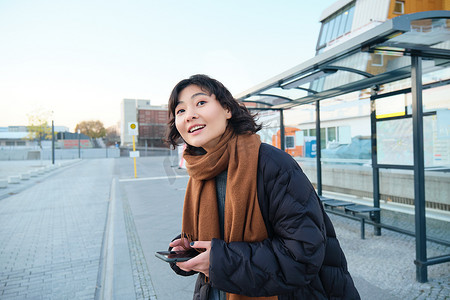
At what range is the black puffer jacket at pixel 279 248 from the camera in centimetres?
107

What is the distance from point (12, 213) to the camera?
731 cm

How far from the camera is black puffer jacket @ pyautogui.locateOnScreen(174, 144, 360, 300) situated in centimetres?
107

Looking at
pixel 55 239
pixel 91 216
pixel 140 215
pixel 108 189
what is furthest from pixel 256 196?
pixel 108 189

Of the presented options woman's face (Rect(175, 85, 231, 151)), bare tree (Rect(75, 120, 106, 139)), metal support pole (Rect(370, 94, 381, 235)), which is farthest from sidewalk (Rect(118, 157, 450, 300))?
bare tree (Rect(75, 120, 106, 139))

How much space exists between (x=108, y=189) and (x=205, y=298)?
10537mm

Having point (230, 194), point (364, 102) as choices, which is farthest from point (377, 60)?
point (230, 194)

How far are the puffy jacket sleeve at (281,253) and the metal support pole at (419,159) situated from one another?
260 centimetres

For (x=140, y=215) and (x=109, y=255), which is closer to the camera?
(x=109, y=255)

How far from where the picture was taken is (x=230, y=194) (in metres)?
1.20

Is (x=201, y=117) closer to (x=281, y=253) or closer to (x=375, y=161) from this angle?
(x=281, y=253)

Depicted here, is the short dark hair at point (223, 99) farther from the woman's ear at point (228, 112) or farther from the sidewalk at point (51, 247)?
the sidewalk at point (51, 247)

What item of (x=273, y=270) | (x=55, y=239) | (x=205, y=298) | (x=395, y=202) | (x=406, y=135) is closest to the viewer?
(x=273, y=270)

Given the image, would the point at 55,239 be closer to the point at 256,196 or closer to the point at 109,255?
the point at 109,255

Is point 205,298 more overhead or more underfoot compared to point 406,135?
more underfoot
